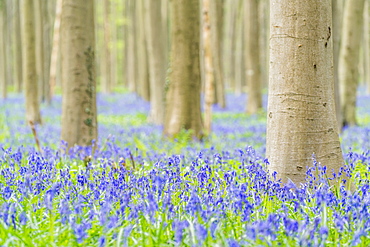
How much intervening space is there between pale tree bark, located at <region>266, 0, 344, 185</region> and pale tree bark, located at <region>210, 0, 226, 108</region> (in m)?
13.6

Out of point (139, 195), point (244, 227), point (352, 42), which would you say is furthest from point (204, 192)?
point (352, 42)

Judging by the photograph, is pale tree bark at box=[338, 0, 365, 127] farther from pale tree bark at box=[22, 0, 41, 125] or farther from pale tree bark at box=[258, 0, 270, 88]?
pale tree bark at box=[258, 0, 270, 88]

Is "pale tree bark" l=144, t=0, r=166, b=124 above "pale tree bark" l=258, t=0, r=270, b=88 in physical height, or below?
below

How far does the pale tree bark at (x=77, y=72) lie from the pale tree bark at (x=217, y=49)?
11.2 m

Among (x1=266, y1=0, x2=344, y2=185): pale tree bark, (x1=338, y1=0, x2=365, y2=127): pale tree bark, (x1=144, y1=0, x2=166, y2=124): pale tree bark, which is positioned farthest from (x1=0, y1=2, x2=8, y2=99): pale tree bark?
(x1=266, y1=0, x2=344, y2=185): pale tree bark

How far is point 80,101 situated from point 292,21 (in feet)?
12.4

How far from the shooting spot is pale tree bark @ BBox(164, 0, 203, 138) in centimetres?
883

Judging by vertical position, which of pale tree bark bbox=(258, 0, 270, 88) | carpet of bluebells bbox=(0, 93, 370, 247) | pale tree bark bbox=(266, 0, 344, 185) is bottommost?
carpet of bluebells bbox=(0, 93, 370, 247)

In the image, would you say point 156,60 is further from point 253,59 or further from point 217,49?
point 217,49

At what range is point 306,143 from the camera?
419 cm

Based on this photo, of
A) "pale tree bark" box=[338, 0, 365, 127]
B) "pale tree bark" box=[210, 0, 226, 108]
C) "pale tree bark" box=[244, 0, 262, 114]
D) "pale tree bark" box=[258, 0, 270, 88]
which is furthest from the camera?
"pale tree bark" box=[258, 0, 270, 88]

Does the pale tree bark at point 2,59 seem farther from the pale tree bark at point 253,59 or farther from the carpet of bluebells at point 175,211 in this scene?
the carpet of bluebells at point 175,211

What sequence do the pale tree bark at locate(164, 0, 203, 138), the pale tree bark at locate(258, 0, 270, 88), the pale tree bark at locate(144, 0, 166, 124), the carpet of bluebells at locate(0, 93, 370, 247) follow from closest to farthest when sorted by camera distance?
the carpet of bluebells at locate(0, 93, 370, 247), the pale tree bark at locate(164, 0, 203, 138), the pale tree bark at locate(144, 0, 166, 124), the pale tree bark at locate(258, 0, 270, 88)

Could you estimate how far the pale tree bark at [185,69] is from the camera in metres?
8.83
